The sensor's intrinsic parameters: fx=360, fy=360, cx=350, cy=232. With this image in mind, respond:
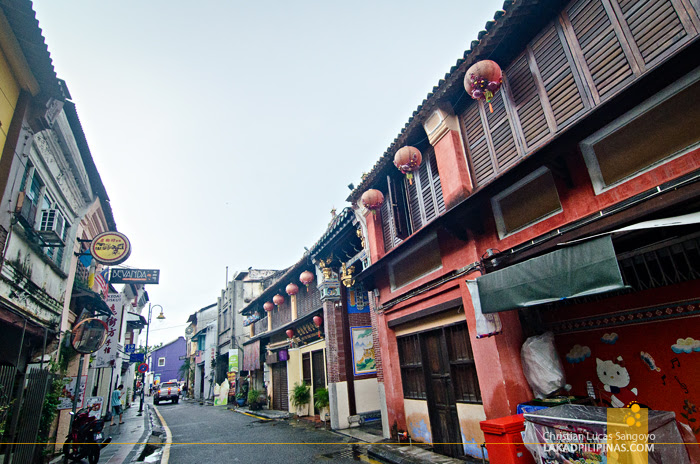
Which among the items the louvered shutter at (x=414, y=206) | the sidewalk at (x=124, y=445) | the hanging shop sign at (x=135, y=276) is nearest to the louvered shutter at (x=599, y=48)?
the louvered shutter at (x=414, y=206)

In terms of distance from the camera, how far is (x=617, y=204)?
15.6 feet

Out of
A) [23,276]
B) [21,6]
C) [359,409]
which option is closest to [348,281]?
[359,409]

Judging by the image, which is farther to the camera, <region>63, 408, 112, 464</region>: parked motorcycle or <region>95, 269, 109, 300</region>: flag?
<region>95, 269, 109, 300</region>: flag

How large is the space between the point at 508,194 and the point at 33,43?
9.44m

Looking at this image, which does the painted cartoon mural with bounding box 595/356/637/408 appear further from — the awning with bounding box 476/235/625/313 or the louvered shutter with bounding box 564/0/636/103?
the louvered shutter with bounding box 564/0/636/103

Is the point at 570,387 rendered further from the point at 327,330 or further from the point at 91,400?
the point at 91,400

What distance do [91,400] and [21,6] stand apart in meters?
12.2

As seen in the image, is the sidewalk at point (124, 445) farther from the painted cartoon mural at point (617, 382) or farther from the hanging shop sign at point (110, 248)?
the painted cartoon mural at point (617, 382)

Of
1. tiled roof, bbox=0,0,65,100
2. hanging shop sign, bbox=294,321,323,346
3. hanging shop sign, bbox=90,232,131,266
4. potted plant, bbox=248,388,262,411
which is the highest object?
tiled roof, bbox=0,0,65,100

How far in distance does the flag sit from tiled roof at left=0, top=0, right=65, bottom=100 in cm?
1018

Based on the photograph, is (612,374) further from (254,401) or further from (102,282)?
(254,401)

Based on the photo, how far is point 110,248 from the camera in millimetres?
11648

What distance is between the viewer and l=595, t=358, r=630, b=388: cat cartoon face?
17.3 ft

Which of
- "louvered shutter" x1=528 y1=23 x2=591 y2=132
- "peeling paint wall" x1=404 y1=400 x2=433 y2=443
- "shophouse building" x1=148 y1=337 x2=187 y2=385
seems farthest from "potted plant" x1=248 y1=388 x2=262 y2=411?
"shophouse building" x1=148 y1=337 x2=187 y2=385
